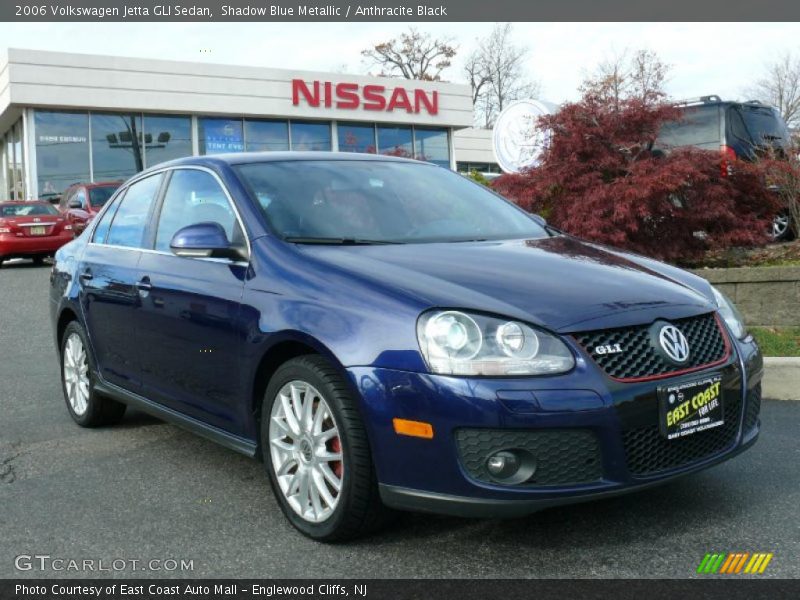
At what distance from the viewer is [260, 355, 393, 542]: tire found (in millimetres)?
3273

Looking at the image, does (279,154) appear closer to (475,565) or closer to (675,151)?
(475,565)

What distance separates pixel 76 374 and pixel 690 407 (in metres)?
3.93

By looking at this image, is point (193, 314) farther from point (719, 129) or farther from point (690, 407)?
point (719, 129)

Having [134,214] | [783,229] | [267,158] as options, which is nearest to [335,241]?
[267,158]

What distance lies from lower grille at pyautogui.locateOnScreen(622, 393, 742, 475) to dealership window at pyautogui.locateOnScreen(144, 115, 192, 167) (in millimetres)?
24833

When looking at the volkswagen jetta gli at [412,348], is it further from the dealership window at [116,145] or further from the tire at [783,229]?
the dealership window at [116,145]

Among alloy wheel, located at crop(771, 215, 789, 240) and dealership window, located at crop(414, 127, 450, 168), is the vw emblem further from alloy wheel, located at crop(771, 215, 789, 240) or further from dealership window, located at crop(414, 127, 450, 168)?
dealership window, located at crop(414, 127, 450, 168)

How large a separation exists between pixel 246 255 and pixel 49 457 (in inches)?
75.0

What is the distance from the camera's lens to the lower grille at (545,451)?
303 centimetres

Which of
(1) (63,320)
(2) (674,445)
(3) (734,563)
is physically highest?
(1) (63,320)

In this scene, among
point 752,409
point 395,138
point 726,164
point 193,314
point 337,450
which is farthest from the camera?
point 395,138

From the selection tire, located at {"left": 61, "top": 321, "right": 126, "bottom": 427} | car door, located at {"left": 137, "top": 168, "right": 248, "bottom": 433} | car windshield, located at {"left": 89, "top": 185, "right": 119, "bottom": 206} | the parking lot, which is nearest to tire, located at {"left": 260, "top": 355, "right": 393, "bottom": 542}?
the parking lot

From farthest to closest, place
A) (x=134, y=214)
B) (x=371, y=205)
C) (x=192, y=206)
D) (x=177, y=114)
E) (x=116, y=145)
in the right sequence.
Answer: (x=177, y=114), (x=116, y=145), (x=134, y=214), (x=192, y=206), (x=371, y=205)

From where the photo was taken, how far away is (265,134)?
2900 centimetres
